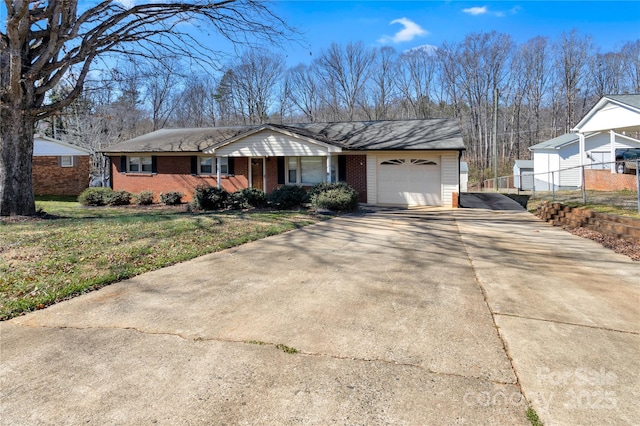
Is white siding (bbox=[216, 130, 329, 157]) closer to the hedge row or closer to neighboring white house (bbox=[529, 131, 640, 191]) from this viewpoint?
the hedge row

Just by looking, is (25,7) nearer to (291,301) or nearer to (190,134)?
(291,301)

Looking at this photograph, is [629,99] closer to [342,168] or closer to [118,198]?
[342,168]

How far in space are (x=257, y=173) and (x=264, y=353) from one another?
635 inches

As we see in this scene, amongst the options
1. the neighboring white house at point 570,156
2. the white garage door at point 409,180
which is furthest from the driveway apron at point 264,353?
the neighboring white house at point 570,156

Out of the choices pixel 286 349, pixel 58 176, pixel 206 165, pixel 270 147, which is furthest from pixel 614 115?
pixel 58 176

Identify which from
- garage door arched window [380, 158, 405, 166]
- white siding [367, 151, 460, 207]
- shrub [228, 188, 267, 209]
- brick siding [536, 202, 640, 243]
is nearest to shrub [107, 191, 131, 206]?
shrub [228, 188, 267, 209]

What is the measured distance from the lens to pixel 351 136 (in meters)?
18.3

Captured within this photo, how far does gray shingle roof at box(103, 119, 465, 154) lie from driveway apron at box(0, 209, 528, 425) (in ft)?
38.4

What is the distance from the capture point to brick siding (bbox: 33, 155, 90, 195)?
22719mm

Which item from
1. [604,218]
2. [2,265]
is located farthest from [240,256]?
[604,218]

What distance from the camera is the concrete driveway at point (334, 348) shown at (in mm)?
2227

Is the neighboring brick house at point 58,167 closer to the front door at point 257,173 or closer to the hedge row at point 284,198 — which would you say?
the front door at point 257,173

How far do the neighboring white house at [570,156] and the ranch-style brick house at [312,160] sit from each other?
9.86 meters

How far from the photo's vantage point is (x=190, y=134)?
2120cm
